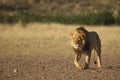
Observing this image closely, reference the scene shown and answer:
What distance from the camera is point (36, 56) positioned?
583 inches

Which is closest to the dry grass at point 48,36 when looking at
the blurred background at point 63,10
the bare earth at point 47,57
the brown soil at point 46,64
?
the bare earth at point 47,57

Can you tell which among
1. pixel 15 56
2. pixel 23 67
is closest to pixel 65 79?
pixel 23 67

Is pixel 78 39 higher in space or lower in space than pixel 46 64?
higher

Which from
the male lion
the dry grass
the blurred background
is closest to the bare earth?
the dry grass

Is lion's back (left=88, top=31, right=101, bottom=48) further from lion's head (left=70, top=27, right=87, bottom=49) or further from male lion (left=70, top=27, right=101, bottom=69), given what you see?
lion's head (left=70, top=27, right=87, bottom=49)

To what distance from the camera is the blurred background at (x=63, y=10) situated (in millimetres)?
30156

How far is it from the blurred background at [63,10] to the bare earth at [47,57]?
626 cm

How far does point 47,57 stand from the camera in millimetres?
14461

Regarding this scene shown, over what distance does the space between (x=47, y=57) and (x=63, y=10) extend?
38679 mm

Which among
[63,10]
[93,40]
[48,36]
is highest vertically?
[63,10]

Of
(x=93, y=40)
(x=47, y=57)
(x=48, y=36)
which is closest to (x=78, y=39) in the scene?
(x=93, y=40)

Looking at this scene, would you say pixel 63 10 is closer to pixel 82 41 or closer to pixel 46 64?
pixel 46 64

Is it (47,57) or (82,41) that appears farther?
(47,57)

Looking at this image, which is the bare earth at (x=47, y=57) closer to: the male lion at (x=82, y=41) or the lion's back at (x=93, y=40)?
the male lion at (x=82, y=41)
